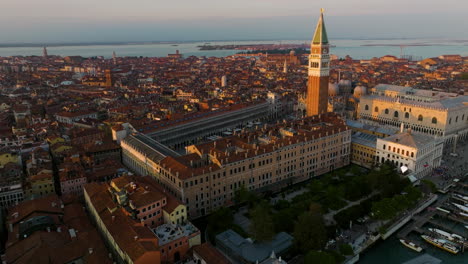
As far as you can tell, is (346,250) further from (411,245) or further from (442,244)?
(442,244)

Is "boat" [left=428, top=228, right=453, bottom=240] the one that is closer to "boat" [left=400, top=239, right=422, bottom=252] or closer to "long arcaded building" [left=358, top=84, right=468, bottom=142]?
"boat" [left=400, top=239, right=422, bottom=252]

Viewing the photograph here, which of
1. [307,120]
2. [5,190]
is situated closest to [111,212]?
[5,190]

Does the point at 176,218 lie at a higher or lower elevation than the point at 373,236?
higher

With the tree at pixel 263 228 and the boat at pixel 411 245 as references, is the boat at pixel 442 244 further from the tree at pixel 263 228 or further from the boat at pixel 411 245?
the tree at pixel 263 228

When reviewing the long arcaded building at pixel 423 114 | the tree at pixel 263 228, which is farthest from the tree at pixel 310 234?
the long arcaded building at pixel 423 114

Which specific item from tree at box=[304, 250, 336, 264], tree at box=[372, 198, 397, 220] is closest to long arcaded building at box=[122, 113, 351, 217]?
tree at box=[372, 198, 397, 220]

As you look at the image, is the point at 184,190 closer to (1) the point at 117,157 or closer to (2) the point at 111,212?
(2) the point at 111,212

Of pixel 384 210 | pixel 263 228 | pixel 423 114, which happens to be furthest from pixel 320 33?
pixel 263 228
